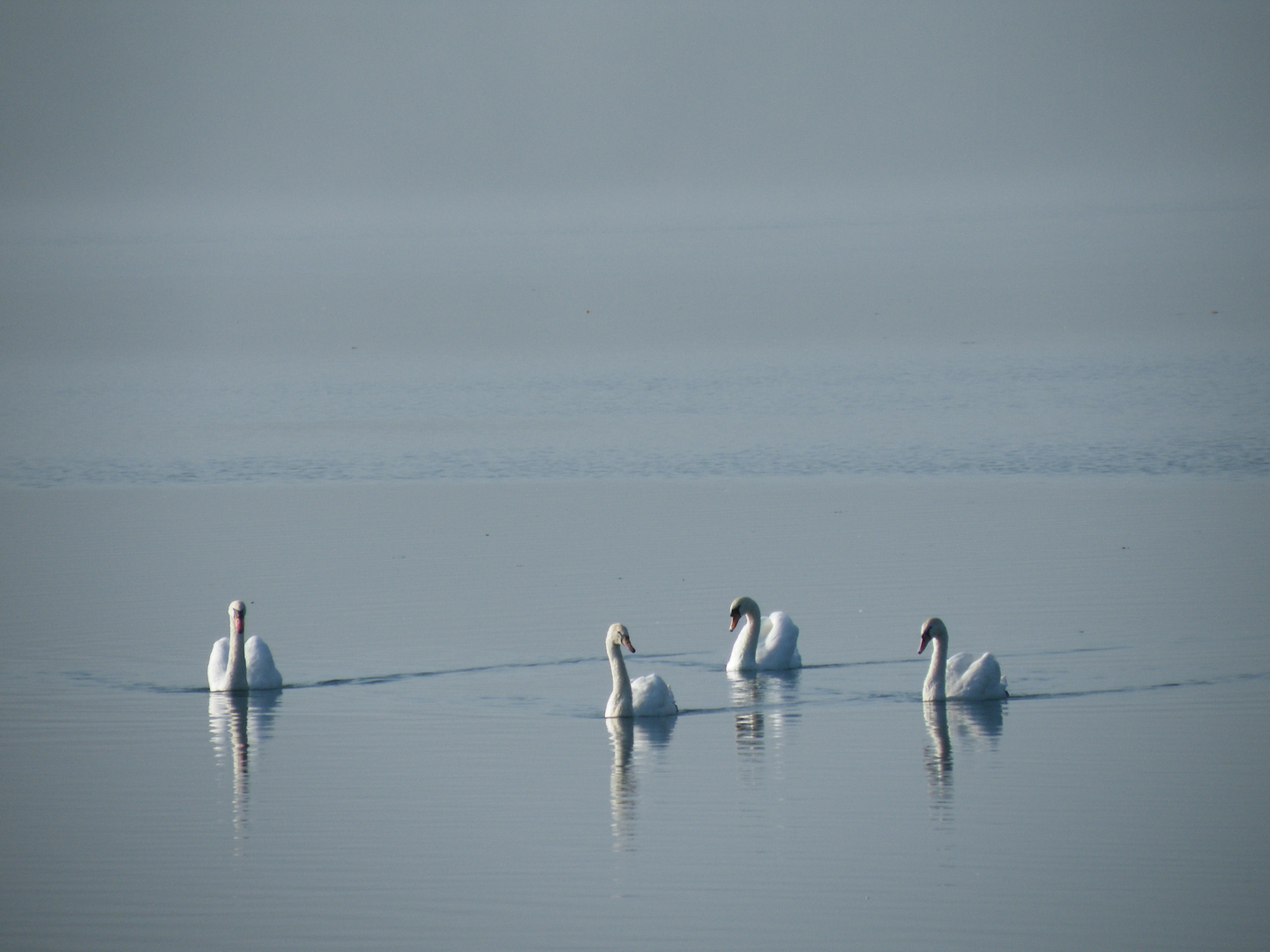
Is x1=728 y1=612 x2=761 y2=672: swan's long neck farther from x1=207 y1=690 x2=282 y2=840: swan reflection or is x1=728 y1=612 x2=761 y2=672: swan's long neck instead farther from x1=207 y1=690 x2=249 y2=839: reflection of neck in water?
x1=207 y1=690 x2=249 y2=839: reflection of neck in water

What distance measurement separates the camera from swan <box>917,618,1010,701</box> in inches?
667

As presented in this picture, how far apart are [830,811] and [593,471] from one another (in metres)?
16.5

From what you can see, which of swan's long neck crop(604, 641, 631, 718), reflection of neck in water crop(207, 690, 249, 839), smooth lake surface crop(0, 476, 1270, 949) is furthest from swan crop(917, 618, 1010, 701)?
reflection of neck in water crop(207, 690, 249, 839)

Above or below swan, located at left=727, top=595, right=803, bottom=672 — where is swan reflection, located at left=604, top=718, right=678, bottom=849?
below

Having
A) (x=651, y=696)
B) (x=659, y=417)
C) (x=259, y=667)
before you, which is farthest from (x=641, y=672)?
(x=659, y=417)

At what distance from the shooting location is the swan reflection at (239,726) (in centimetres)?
1523

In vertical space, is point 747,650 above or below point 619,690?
above

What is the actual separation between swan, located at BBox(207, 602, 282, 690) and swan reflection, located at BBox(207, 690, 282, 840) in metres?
0.06

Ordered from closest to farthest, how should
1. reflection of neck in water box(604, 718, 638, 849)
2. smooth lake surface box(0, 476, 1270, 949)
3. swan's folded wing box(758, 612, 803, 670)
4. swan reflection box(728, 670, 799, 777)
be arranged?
smooth lake surface box(0, 476, 1270, 949) → reflection of neck in water box(604, 718, 638, 849) → swan reflection box(728, 670, 799, 777) → swan's folded wing box(758, 612, 803, 670)

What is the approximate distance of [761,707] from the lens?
1725 cm

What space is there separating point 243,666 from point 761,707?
4067mm

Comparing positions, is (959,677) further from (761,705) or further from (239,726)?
(239,726)

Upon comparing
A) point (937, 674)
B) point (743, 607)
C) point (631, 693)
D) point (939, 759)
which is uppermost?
point (743, 607)

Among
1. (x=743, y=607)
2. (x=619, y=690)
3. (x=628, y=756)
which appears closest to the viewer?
(x=628, y=756)
